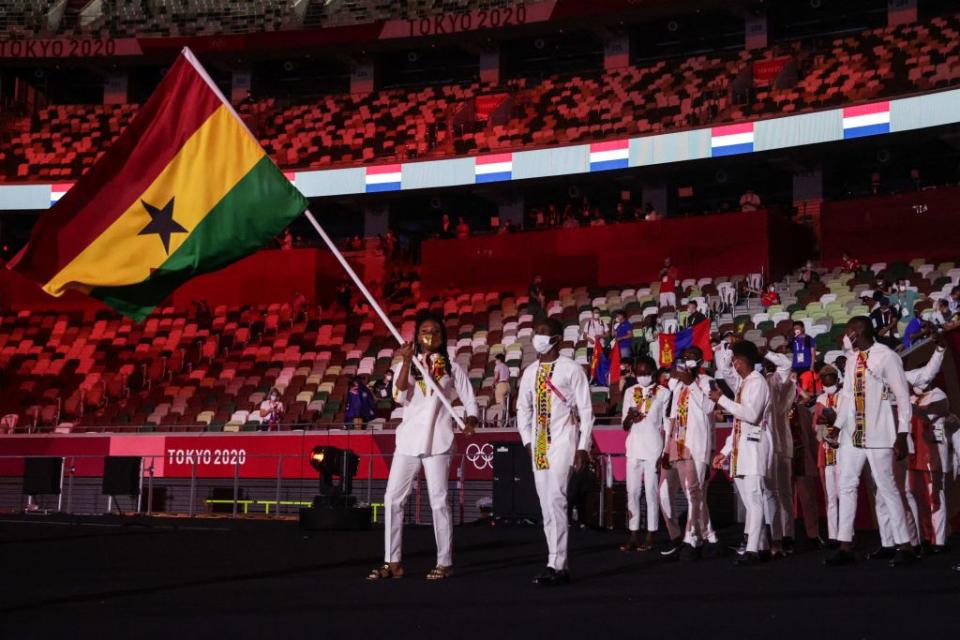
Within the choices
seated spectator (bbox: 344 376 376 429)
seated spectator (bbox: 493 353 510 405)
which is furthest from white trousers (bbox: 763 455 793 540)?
seated spectator (bbox: 344 376 376 429)

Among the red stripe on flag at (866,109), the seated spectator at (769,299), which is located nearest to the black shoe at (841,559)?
the seated spectator at (769,299)

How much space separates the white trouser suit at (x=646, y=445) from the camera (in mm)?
11344

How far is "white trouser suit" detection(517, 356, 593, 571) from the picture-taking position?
7883 mm

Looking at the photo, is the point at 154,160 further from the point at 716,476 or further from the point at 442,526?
the point at 716,476

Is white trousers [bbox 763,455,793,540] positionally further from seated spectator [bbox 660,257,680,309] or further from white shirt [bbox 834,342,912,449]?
seated spectator [bbox 660,257,680,309]

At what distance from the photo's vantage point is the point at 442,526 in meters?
8.43

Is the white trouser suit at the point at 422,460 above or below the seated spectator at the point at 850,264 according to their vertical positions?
below

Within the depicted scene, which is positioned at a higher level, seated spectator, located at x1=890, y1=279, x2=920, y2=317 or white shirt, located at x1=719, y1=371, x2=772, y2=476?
seated spectator, located at x1=890, y1=279, x2=920, y2=317

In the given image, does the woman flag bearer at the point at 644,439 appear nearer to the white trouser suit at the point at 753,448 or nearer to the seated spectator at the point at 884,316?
the white trouser suit at the point at 753,448

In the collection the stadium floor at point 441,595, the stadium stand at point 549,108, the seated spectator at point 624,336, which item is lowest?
the stadium floor at point 441,595

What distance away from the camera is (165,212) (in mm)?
9617

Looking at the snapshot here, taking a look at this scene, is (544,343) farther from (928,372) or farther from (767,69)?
(767,69)

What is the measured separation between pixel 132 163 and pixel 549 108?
24105mm

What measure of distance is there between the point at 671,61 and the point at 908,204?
9995 millimetres
